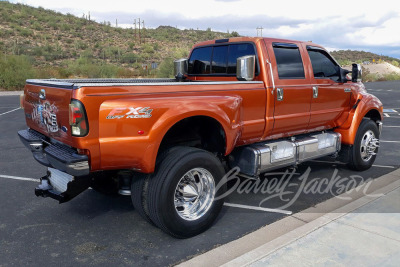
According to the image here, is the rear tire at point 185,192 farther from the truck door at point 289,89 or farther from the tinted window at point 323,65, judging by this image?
the tinted window at point 323,65

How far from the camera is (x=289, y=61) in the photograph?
5.30 metres

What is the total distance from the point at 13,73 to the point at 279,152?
2280 cm

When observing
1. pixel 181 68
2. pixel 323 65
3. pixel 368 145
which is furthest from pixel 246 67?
pixel 368 145

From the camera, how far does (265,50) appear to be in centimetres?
496

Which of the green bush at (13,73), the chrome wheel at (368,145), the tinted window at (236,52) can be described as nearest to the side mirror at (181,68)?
the tinted window at (236,52)

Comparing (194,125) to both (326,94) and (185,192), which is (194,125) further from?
(326,94)

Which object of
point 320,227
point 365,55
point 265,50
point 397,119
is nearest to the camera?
point 320,227

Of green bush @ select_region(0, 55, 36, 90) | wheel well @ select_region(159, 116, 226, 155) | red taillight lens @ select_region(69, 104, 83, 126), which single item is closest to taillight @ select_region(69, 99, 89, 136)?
red taillight lens @ select_region(69, 104, 83, 126)

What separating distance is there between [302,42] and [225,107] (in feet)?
7.56

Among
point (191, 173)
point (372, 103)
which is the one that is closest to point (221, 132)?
point (191, 173)

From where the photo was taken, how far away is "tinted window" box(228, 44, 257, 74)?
506cm

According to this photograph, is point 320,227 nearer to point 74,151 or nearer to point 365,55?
point 74,151

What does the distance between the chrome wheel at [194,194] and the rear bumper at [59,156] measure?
1.08m
